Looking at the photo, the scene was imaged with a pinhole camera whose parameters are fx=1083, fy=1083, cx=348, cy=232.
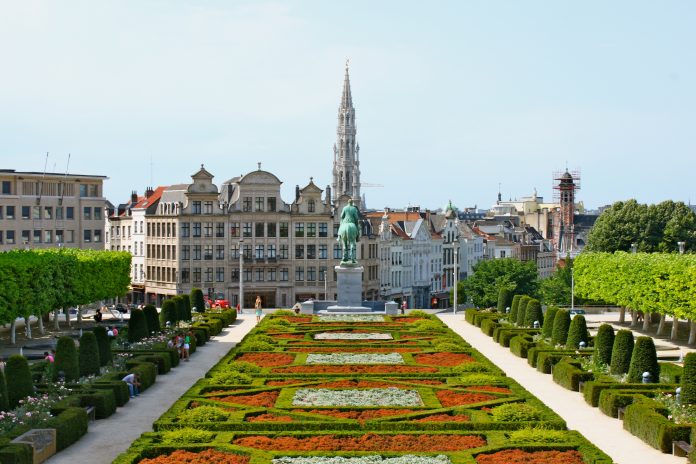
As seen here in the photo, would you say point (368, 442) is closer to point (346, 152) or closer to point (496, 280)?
point (496, 280)

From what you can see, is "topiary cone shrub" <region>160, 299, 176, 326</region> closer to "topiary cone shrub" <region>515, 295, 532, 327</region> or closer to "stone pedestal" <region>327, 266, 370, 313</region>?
"stone pedestal" <region>327, 266, 370, 313</region>

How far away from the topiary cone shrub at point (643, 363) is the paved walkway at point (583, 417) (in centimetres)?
245

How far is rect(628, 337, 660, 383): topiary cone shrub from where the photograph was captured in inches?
1768

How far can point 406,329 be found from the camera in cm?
7138

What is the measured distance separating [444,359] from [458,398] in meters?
13.0

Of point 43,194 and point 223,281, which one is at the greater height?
point 43,194

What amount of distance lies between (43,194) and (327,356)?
68.2 metres

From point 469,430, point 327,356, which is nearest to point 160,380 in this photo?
point 327,356

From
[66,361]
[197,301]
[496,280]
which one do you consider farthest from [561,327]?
[496,280]

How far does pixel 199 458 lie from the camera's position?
102 feet

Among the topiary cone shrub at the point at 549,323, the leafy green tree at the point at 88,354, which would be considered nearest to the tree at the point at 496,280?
the topiary cone shrub at the point at 549,323

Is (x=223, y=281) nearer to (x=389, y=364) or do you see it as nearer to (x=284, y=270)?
(x=284, y=270)

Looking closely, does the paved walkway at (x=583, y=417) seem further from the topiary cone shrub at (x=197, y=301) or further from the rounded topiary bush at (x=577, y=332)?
the topiary cone shrub at (x=197, y=301)

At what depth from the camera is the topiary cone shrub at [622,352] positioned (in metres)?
47.7
